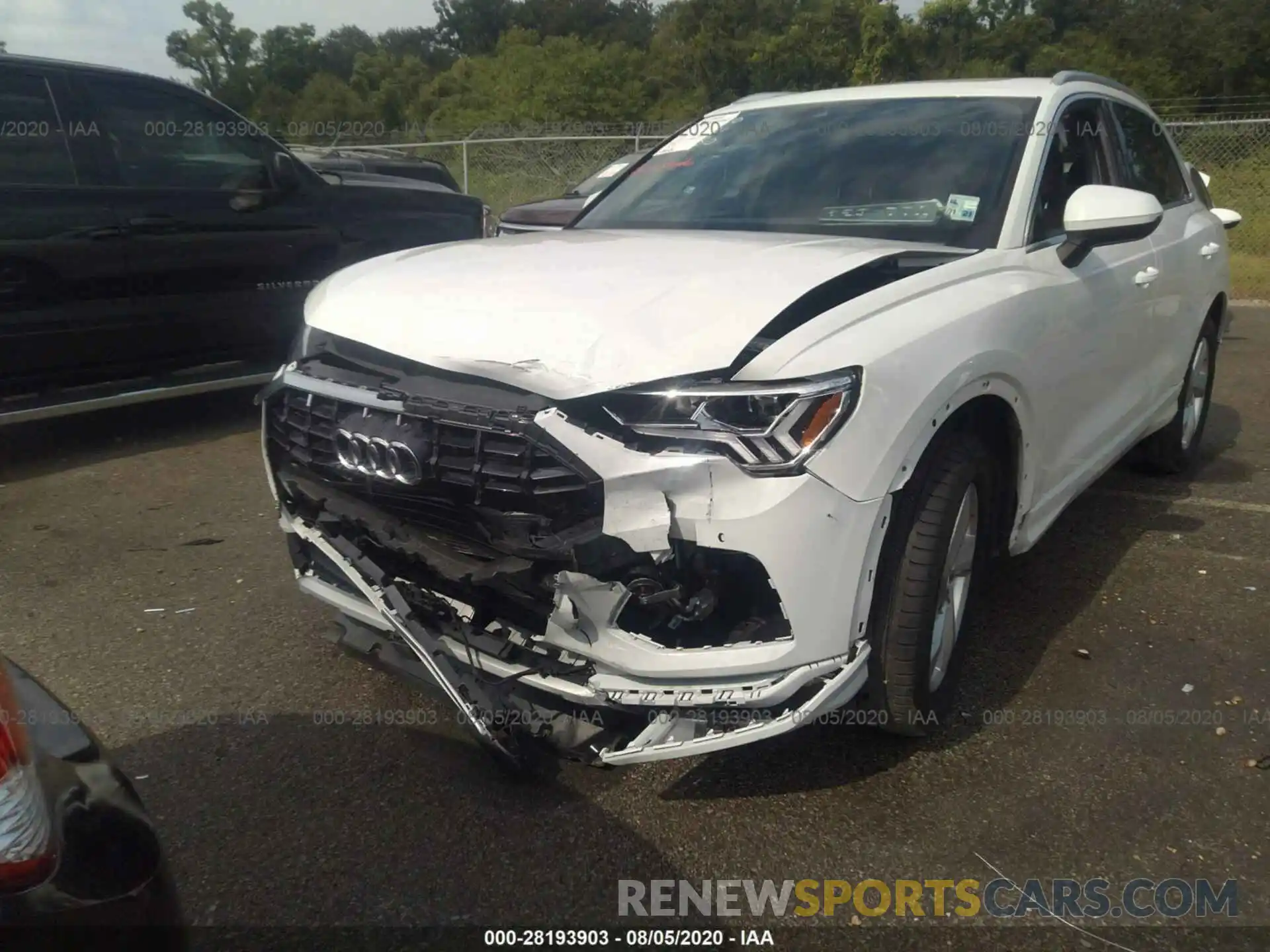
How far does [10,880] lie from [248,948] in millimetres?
970

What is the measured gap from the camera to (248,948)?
7.06 feet

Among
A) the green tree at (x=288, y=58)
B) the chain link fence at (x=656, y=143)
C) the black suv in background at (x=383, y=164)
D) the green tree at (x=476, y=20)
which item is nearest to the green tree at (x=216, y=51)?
the green tree at (x=288, y=58)

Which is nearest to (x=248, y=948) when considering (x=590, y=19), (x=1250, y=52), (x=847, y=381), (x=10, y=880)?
(x=10, y=880)

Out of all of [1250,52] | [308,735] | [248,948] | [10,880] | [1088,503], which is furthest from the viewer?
[1250,52]

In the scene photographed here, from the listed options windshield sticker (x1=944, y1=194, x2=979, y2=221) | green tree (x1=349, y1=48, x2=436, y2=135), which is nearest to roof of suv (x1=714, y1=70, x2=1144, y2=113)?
windshield sticker (x1=944, y1=194, x2=979, y2=221)

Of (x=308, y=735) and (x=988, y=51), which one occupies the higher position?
(x=988, y=51)

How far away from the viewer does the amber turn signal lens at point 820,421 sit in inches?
86.4

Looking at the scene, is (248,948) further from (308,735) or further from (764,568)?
(764,568)

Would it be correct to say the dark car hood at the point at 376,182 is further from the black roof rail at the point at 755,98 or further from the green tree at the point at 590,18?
the green tree at the point at 590,18

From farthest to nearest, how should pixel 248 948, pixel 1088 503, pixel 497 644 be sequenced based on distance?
pixel 1088 503, pixel 497 644, pixel 248 948

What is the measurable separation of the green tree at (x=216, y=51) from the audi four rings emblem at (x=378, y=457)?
5514cm

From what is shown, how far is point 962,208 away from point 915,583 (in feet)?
4.58

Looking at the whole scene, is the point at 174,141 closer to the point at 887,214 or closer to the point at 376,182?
the point at 376,182

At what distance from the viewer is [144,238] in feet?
17.1
